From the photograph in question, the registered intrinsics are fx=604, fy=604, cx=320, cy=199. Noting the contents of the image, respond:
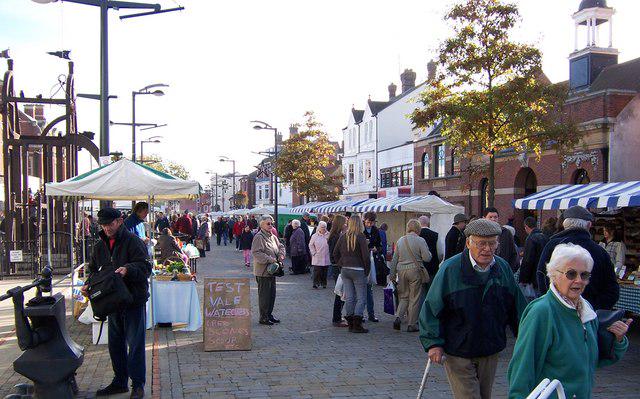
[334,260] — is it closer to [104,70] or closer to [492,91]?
[104,70]

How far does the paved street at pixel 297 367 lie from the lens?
6363mm

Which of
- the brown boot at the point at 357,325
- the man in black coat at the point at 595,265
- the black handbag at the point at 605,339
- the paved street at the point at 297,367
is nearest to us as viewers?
the black handbag at the point at 605,339

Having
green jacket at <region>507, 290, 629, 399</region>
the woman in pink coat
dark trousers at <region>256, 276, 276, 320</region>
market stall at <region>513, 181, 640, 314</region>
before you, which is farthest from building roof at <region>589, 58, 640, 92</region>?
green jacket at <region>507, 290, 629, 399</region>

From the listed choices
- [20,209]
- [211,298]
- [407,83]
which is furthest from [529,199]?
[407,83]

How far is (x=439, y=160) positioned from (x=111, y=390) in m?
32.5

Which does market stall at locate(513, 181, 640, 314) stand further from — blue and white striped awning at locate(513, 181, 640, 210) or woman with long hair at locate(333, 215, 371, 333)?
woman with long hair at locate(333, 215, 371, 333)

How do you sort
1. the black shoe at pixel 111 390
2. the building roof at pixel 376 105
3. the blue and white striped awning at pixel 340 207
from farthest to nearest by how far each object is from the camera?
the building roof at pixel 376 105 → the blue and white striped awning at pixel 340 207 → the black shoe at pixel 111 390

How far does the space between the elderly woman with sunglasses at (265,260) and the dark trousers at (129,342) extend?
3820 mm

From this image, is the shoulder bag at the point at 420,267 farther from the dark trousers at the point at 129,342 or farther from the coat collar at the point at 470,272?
the coat collar at the point at 470,272

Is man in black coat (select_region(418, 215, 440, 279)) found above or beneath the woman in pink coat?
above

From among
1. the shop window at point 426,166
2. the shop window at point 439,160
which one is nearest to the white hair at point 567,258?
the shop window at point 439,160

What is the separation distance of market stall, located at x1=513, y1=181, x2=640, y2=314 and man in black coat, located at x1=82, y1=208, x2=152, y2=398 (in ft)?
21.4

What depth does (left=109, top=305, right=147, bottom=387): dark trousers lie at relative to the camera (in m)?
6.02

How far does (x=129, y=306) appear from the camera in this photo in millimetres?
5973
